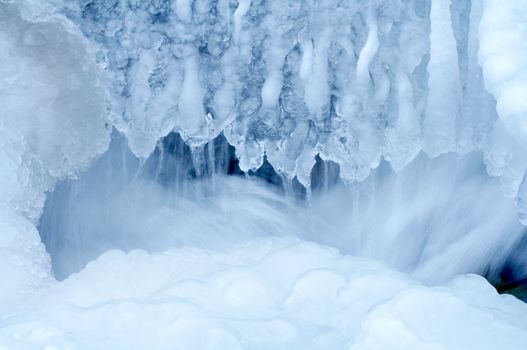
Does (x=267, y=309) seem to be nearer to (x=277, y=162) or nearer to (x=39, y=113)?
(x=277, y=162)

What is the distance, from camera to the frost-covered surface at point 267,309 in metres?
1.54

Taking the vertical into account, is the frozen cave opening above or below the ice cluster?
below

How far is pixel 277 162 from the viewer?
2.29m

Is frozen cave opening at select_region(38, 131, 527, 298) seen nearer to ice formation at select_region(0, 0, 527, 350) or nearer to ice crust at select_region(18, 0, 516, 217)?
ice formation at select_region(0, 0, 527, 350)

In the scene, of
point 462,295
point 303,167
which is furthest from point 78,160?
point 462,295

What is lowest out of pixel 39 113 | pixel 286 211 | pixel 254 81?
pixel 286 211

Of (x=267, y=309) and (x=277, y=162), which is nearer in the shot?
(x=267, y=309)

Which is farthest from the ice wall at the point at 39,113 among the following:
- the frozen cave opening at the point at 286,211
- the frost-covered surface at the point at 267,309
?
the frost-covered surface at the point at 267,309

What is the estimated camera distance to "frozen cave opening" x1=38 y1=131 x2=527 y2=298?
2.45 metres

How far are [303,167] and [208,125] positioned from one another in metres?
0.32

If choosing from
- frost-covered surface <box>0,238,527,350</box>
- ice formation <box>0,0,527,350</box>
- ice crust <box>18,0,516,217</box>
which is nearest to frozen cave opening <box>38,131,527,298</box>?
ice formation <box>0,0,527,350</box>

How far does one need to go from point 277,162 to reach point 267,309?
0.66m

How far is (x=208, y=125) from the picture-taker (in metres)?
2.26

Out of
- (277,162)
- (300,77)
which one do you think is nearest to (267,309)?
(277,162)
